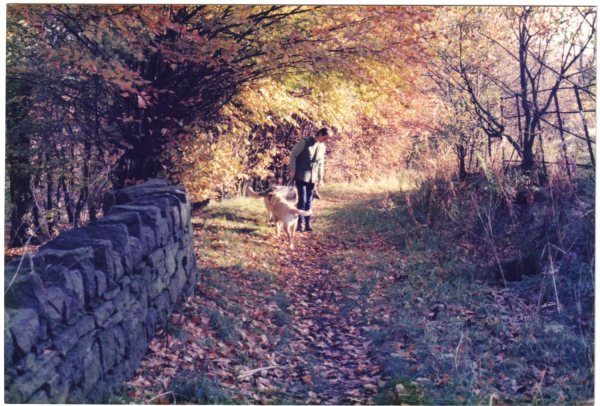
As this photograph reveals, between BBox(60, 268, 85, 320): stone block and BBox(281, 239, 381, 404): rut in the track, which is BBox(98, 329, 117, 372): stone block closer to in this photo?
BBox(60, 268, 85, 320): stone block

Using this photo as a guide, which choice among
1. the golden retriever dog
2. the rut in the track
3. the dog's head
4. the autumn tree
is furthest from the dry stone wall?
the dog's head

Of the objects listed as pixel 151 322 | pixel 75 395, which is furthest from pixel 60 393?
pixel 151 322

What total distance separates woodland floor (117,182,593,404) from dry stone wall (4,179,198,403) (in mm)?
308

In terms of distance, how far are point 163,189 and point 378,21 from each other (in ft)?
12.4

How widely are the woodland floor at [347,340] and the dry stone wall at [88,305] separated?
308mm

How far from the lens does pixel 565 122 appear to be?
795 cm

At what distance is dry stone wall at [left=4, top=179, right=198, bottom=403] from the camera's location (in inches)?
116

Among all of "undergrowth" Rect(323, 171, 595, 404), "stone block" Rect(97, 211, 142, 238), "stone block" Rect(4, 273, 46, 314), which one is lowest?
"undergrowth" Rect(323, 171, 595, 404)

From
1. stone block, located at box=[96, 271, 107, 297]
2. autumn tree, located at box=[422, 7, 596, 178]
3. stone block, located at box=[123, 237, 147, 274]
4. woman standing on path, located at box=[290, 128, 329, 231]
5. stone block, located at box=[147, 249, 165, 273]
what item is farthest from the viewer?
woman standing on path, located at box=[290, 128, 329, 231]

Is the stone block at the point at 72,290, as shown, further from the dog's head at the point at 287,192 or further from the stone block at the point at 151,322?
the dog's head at the point at 287,192

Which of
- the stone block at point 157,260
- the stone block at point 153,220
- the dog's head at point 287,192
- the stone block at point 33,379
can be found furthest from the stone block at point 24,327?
the dog's head at point 287,192

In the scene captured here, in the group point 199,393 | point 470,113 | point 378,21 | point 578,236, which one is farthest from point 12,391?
point 470,113

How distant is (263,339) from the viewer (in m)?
5.51

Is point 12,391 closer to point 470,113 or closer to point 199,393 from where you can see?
point 199,393
